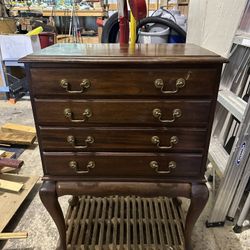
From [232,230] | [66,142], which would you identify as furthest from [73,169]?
[232,230]

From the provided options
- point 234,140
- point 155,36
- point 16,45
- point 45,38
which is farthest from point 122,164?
point 45,38

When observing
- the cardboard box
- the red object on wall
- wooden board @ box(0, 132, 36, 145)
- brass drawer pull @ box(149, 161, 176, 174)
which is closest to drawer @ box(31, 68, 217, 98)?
brass drawer pull @ box(149, 161, 176, 174)

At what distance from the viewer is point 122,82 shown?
71 centimetres

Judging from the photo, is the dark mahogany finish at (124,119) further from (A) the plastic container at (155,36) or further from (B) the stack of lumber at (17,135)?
(A) the plastic container at (155,36)

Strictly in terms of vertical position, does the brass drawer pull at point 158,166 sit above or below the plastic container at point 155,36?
below

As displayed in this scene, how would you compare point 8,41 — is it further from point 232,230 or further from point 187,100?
point 232,230

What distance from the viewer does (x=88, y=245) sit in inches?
43.8

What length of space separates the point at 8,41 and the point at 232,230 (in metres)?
2.85

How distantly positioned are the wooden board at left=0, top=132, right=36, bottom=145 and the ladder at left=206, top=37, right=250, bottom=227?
145cm

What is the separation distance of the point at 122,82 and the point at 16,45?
249 cm

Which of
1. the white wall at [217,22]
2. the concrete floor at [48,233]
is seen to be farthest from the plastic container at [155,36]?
the concrete floor at [48,233]

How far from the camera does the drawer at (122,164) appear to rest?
0.82m

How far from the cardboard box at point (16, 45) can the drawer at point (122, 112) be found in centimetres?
229

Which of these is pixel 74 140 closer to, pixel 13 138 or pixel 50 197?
pixel 50 197
